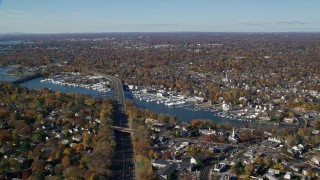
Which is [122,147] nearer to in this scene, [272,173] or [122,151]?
[122,151]

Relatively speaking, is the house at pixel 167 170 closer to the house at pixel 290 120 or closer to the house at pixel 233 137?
the house at pixel 233 137

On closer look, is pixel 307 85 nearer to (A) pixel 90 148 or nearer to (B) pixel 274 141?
(B) pixel 274 141

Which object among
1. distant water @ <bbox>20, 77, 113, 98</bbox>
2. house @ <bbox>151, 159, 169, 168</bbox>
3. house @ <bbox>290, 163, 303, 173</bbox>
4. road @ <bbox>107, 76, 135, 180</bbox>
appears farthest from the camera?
distant water @ <bbox>20, 77, 113, 98</bbox>

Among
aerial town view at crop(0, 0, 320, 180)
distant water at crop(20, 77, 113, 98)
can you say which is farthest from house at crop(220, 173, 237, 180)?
distant water at crop(20, 77, 113, 98)

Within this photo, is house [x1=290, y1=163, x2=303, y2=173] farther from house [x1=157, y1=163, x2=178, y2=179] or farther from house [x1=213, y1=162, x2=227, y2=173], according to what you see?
house [x1=157, y1=163, x2=178, y2=179]

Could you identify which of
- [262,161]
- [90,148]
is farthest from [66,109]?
[262,161]

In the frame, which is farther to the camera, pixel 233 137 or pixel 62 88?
pixel 62 88

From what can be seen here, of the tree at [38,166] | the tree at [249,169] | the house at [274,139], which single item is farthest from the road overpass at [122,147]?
the house at [274,139]

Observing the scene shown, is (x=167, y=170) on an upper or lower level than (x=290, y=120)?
upper

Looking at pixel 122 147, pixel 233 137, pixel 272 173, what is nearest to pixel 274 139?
pixel 233 137

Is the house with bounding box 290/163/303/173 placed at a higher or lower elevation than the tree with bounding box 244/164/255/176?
lower

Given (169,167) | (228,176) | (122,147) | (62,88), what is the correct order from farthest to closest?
(62,88)
(122,147)
(169,167)
(228,176)
